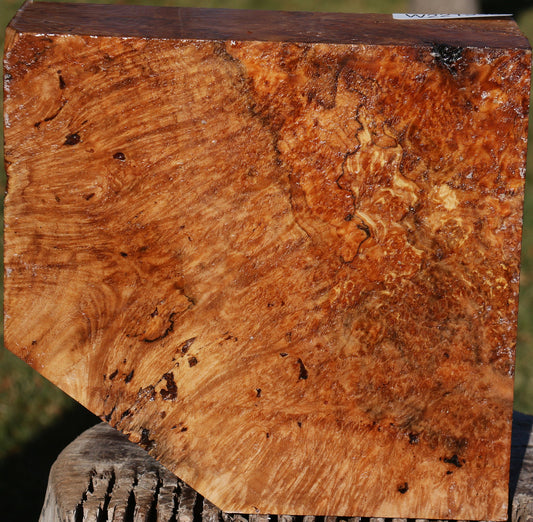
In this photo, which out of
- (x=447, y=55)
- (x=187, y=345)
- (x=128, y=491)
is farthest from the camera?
(x=128, y=491)

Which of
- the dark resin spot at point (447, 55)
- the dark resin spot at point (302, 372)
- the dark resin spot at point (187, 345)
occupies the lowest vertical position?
the dark resin spot at point (302, 372)

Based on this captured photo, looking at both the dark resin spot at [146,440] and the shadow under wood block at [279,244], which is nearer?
the shadow under wood block at [279,244]

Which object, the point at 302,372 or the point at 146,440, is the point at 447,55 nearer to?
the point at 302,372

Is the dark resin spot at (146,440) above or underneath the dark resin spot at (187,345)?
underneath

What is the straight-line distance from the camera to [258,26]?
1.60 meters

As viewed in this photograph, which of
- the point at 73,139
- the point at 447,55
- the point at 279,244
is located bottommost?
the point at 279,244

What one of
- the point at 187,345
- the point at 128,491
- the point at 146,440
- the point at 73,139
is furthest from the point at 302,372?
the point at 73,139

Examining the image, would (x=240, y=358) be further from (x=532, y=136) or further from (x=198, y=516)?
(x=532, y=136)

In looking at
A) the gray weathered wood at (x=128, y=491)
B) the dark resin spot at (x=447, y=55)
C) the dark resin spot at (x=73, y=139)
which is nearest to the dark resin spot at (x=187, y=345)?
the gray weathered wood at (x=128, y=491)

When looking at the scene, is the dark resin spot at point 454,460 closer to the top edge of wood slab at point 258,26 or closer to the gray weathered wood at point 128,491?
the gray weathered wood at point 128,491

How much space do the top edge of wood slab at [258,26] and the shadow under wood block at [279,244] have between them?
1cm

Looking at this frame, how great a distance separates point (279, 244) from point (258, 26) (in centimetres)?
47

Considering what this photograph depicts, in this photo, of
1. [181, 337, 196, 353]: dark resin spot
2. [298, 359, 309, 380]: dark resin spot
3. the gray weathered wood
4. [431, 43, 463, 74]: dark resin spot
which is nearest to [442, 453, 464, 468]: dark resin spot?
the gray weathered wood

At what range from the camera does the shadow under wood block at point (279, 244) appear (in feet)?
4.78
